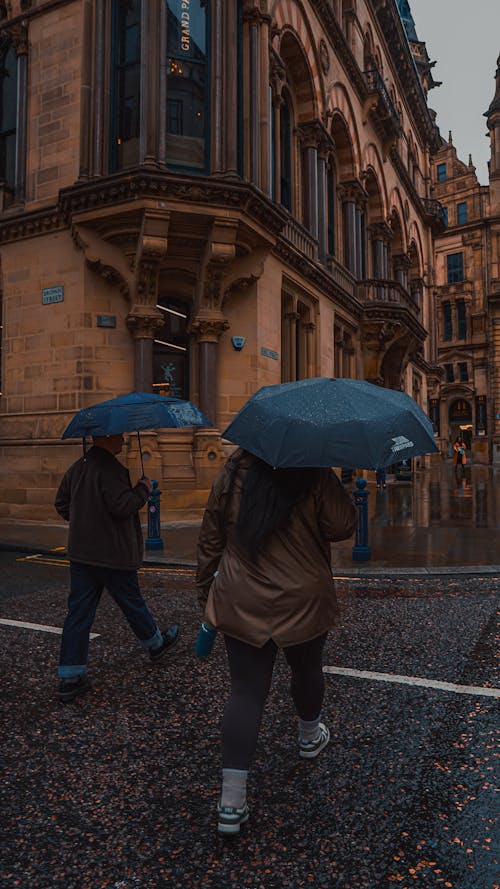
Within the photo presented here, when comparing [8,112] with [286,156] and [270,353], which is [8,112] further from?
[270,353]

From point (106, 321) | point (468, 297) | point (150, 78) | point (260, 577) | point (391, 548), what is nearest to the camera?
point (260, 577)

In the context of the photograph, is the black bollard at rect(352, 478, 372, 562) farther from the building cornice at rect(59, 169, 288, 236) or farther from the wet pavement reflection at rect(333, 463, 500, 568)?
the building cornice at rect(59, 169, 288, 236)

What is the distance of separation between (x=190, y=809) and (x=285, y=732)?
86 centimetres

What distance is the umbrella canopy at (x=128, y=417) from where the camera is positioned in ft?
13.2

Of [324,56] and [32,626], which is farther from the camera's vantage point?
[324,56]

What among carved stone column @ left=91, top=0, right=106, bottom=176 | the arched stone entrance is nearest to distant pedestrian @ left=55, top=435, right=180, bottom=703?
carved stone column @ left=91, top=0, right=106, bottom=176

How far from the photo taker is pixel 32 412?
13750mm

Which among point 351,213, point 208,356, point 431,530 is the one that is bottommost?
point 431,530

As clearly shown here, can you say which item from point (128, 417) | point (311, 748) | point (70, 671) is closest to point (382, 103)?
point (128, 417)

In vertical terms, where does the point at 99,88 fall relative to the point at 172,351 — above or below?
above

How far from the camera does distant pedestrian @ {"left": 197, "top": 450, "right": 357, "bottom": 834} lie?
2494 millimetres

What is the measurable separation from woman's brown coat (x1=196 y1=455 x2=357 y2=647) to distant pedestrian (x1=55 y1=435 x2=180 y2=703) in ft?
5.04

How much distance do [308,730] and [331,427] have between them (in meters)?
1.69

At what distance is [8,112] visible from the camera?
51.3ft
